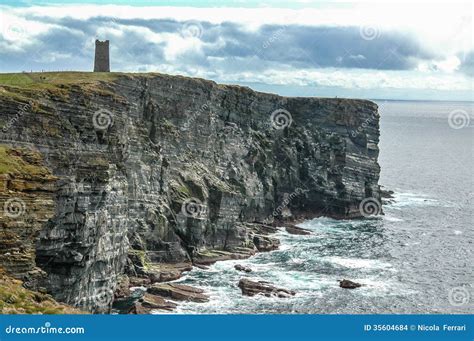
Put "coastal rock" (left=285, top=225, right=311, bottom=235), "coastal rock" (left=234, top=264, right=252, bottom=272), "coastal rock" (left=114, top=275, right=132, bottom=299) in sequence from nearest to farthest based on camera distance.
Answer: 1. "coastal rock" (left=114, top=275, right=132, bottom=299)
2. "coastal rock" (left=234, top=264, right=252, bottom=272)
3. "coastal rock" (left=285, top=225, right=311, bottom=235)

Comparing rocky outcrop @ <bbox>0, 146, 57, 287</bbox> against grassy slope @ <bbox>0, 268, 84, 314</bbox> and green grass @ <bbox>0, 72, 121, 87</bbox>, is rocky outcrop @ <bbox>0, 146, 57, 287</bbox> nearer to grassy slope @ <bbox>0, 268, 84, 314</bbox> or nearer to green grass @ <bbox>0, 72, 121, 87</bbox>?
grassy slope @ <bbox>0, 268, 84, 314</bbox>

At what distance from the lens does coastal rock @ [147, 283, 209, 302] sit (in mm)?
76938

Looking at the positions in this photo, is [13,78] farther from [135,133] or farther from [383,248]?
[383,248]

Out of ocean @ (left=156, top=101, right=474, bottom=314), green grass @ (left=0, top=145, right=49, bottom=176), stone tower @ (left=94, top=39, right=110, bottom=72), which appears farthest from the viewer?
stone tower @ (left=94, top=39, right=110, bottom=72)

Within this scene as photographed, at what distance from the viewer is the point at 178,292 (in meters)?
77.8

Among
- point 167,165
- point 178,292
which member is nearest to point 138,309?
point 178,292

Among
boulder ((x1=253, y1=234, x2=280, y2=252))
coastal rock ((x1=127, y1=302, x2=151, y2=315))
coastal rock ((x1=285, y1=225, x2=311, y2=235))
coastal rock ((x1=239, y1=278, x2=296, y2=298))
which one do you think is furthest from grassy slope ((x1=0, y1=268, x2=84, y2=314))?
coastal rock ((x1=285, y1=225, x2=311, y2=235))

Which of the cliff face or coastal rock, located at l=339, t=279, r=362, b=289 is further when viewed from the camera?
coastal rock, located at l=339, t=279, r=362, b=289

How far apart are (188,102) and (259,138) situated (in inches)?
996

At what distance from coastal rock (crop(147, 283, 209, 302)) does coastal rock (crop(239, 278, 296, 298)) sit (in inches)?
234

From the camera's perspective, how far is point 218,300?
7738cm

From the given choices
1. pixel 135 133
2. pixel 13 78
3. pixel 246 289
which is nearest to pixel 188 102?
pixel 135 133

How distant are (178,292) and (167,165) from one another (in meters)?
24.8

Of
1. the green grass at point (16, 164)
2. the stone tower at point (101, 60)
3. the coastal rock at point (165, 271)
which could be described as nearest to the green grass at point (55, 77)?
the stone tower at point (101, 60)
